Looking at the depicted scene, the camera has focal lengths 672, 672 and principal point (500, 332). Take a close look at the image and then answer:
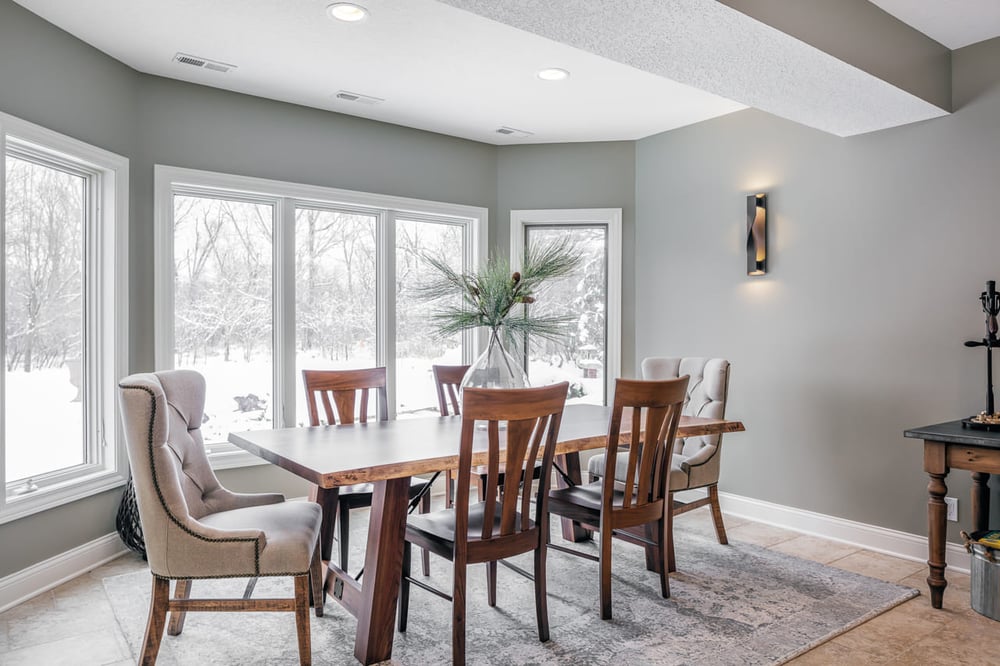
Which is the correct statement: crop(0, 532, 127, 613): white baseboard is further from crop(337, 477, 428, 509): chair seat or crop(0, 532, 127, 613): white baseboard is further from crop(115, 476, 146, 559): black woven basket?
crop(337, 477, 428, 509): chair seat

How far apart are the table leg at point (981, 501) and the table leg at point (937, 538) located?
424 millimetres

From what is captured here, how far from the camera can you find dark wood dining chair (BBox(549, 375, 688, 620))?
270 centimetres

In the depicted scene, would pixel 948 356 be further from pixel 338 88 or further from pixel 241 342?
pixel 241 342

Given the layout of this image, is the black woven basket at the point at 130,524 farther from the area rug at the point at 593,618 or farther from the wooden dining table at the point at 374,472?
the wooden dining table at the point at 374,472

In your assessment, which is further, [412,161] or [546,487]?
[412,161]

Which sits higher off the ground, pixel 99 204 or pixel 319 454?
pixel 99 204

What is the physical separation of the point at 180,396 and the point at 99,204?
1.64m

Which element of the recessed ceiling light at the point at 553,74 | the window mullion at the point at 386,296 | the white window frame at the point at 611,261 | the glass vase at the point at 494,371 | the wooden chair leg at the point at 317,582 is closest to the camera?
the wooden chair leg at the point at 317,582

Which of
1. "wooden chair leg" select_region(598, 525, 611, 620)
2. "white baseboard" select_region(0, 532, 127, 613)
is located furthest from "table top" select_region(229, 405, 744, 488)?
"white baseboard" select_region(0, 532, 127, 613)

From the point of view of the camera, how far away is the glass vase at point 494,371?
9.86ft

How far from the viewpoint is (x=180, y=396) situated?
261 centimetres

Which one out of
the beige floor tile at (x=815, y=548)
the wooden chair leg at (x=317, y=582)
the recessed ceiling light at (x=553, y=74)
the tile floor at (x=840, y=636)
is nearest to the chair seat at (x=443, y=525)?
the wooden chair leg at (x=317, y=582)

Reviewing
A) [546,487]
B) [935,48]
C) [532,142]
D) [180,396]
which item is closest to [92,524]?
[180,396]

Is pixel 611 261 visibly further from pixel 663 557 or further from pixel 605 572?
pixel 605 572
